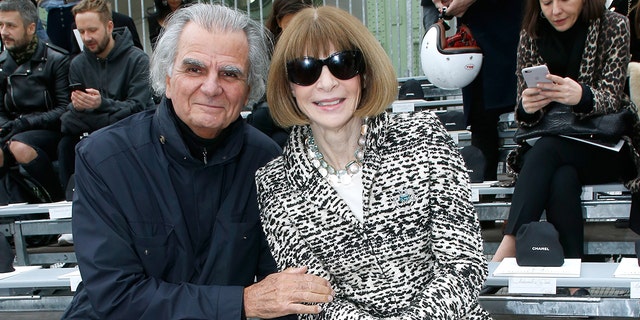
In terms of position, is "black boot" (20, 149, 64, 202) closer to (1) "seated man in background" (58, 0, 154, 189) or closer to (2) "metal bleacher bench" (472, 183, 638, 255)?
(1) "seated man in background" (58, 0, 154, 189)

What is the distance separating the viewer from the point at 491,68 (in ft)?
14.4

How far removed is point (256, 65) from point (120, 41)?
332 centimetres

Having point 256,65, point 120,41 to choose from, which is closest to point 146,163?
point 256,65

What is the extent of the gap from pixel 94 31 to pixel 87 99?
1.88 feet

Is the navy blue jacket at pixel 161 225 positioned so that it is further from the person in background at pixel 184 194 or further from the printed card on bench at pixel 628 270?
the printed card on bench at pixel 628 270

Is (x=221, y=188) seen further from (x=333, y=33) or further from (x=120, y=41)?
(x=120, y=41)

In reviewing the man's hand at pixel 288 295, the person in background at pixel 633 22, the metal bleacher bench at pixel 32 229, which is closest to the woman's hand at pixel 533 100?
the person in background at pixel 633 22

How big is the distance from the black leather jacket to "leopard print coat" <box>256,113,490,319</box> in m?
3.88

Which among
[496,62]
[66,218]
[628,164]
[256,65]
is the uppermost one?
[256,65]

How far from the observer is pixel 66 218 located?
13.2 feet

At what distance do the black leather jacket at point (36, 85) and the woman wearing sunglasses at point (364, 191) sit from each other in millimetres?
3853

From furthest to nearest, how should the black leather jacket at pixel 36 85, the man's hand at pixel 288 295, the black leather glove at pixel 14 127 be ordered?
the black leather jacket at pixel 36 85, the black leather glove at pixel 14 127, the man's hand at pixel 288 295

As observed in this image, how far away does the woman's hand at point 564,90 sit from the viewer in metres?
3.35

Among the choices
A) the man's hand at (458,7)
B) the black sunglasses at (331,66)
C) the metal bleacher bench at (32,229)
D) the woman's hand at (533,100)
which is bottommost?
the metal bleacher bench at (32,229)
